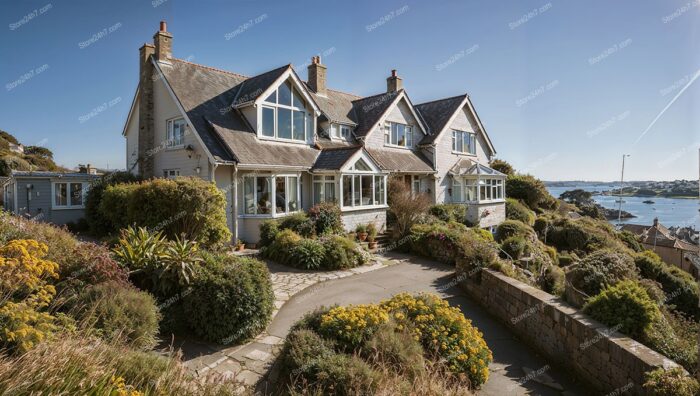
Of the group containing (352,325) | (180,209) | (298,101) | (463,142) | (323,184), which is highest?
(298,101)

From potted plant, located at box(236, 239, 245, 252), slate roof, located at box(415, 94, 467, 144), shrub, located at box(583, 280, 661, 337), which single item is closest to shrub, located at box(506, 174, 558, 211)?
slate roof, located at box(415, 94, 467, 144)

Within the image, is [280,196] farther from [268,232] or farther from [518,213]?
[518,213]

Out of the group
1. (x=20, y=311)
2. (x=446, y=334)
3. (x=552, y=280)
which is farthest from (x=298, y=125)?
(x=20, y=311)

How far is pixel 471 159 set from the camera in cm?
2852

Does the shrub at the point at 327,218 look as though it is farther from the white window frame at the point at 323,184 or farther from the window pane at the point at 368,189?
the window pane at the point at 368,189

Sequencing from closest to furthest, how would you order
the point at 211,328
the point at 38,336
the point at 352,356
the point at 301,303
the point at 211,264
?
the point at 38,336 → the point at 352,356 → the point at 211,328 → the point at 211,264 → the point at 301,303

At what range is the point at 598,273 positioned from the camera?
353 inches

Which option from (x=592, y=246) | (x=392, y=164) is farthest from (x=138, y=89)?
(x=592, y=246)

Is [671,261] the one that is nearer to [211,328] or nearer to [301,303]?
[301,303]

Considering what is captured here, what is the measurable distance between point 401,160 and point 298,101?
7.74 metres

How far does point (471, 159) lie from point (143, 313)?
85.8 ft

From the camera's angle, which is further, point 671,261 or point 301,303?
point 671,261

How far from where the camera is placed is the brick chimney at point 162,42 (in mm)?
18234

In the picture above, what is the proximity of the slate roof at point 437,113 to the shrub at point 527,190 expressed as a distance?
9.92 metres
